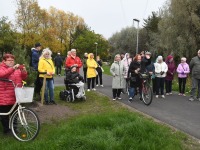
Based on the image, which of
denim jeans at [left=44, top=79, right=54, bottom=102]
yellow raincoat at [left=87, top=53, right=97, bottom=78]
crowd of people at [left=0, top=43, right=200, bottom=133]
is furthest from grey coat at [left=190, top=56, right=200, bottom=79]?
denim jeans at [left=44, top=79, right=54, bottom=102]

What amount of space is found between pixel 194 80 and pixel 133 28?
55042 mm

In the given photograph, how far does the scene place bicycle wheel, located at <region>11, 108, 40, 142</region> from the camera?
614cm

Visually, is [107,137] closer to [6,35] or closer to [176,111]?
[176,111]

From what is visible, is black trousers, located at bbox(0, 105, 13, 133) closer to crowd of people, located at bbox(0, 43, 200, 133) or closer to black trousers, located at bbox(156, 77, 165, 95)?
crowd of people, located at bbox(0, 43, 200, 133)

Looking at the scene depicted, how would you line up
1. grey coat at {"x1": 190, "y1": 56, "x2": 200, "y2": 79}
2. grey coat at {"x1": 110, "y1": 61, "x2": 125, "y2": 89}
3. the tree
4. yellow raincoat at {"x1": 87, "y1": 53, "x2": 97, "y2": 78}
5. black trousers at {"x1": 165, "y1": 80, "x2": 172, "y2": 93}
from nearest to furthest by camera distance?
grey coat at {"x1": 110, "y1": 61, "x2": 125, "y2": 89} < grey coat at {"x1": 190, "y1": 56, "x2": 200, "y2": 79} < black trousers at {"x1": 165, "y1": 80, "x2": 172, "y2": 93} < yellow raincoat at {"x1": 87, "y1": 53, "x2": 97, "y2": 78} < the tree

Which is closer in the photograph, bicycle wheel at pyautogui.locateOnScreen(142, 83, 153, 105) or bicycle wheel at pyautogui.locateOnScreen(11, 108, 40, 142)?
bicycle wheel at pyautogui.locateOnScreen(11, 108, 40, 142)

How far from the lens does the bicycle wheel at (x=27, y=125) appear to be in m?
6.14

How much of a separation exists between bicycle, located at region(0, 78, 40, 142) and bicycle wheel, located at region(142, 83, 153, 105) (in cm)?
526

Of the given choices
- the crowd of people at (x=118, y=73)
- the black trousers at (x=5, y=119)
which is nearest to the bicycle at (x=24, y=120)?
the black trousers at (x=5, y=119)

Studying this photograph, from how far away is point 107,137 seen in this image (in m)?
5.78

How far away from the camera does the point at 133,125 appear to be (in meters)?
6.25


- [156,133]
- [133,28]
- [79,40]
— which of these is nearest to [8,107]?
[156,133]

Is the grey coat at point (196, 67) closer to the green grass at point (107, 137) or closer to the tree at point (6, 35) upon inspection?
the green grass at point (107, 137)

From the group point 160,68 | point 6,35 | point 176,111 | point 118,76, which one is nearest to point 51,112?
point 118,76
